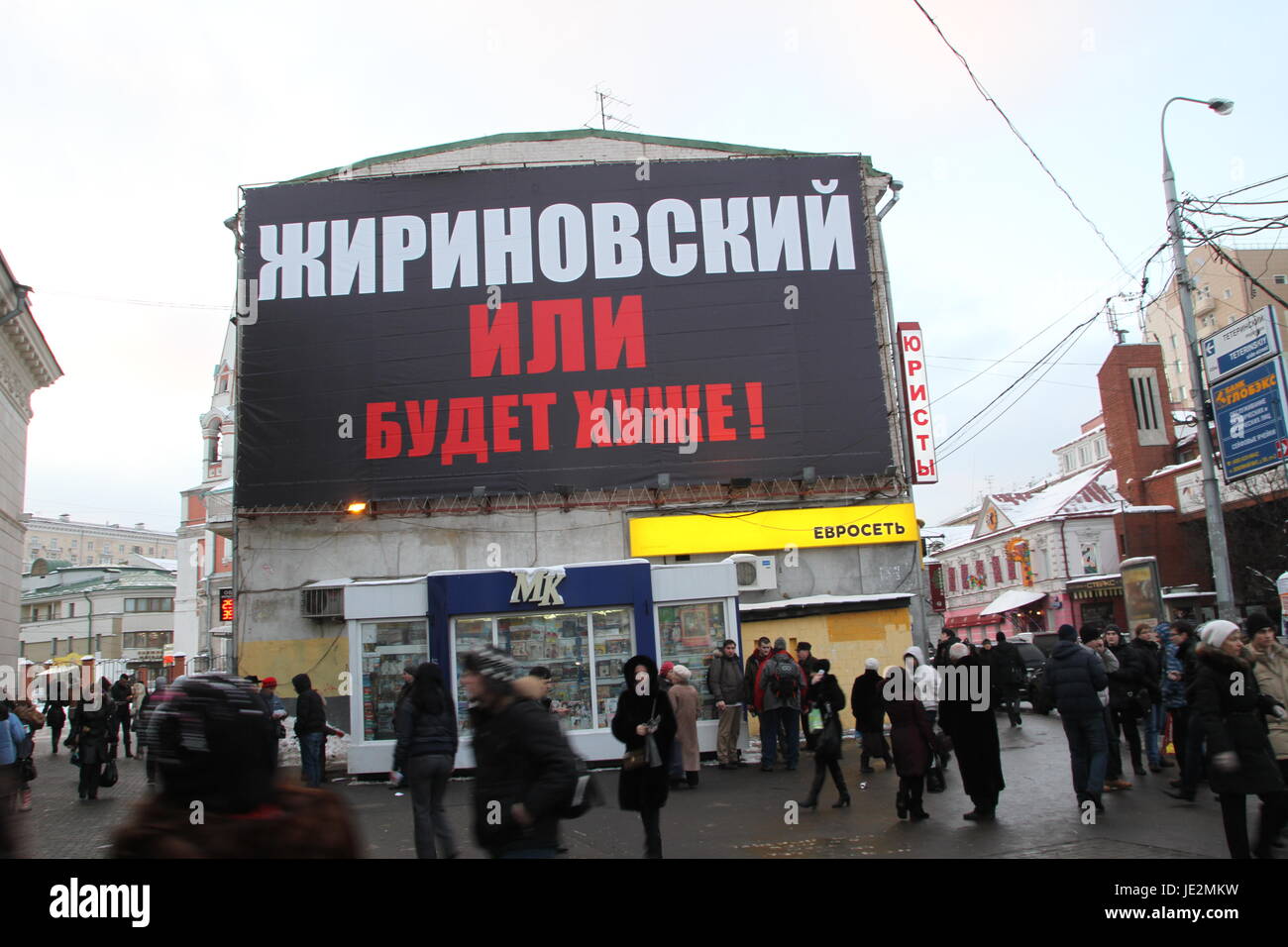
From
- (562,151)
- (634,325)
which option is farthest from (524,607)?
(562,151)

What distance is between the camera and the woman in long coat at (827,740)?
407 inches

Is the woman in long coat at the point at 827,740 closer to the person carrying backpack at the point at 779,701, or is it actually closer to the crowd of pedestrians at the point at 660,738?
the crowd of pedestrians at the point at 660,738

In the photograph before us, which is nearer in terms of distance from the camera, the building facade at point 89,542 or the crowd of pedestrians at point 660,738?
the crowd of pedestrians at point 660,738

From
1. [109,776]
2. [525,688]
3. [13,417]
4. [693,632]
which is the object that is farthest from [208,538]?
[525,688]

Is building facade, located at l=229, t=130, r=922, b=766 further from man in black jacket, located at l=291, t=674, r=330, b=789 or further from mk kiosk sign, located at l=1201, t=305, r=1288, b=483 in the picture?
man in black jacket, located at l=291, t=674, r=330, b=789

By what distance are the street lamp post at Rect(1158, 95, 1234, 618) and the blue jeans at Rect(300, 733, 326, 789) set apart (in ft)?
48.1

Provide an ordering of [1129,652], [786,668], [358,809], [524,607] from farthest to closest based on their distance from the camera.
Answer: [524,607] < [786,668] < [358,809] < [1129,652]

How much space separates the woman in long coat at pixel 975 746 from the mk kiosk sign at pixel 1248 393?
969 cm

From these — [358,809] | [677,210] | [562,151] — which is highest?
[562,151]

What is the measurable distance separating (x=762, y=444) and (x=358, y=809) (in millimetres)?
12931

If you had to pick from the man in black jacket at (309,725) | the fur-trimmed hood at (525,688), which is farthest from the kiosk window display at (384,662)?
the fur-trimmed hood at (525,688)

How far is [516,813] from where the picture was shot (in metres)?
4.55
